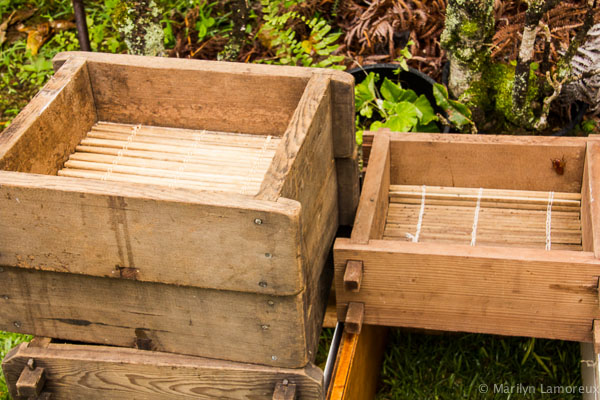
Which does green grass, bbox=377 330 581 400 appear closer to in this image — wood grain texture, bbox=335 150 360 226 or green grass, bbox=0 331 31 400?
wood grain texture, bbox=335 150 360 226

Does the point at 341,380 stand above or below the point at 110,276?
below

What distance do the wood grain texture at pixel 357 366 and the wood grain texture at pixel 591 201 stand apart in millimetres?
915

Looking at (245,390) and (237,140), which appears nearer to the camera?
(245,390)

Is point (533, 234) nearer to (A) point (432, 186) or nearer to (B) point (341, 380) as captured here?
(A) point (432, 186)

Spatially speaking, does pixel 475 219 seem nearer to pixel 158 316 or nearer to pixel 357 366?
pixel 357 366

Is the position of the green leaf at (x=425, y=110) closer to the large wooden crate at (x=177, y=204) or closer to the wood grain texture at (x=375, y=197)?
the wood grain texture at (x=375, y=197)

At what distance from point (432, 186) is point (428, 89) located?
3.07 feet

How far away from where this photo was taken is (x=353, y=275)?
8.40 feet

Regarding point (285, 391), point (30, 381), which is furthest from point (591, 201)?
point (30, 381)

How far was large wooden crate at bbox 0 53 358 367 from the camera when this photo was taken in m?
2.13

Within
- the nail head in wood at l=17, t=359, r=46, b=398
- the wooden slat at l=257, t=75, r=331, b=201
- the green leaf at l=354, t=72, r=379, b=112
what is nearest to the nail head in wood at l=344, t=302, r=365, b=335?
the wooden slat at l=257, t=75, r=331, b=201

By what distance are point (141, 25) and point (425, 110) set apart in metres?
1.59

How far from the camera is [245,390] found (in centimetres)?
254

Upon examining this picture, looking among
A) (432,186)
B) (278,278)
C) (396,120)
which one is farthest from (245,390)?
(396,120)
